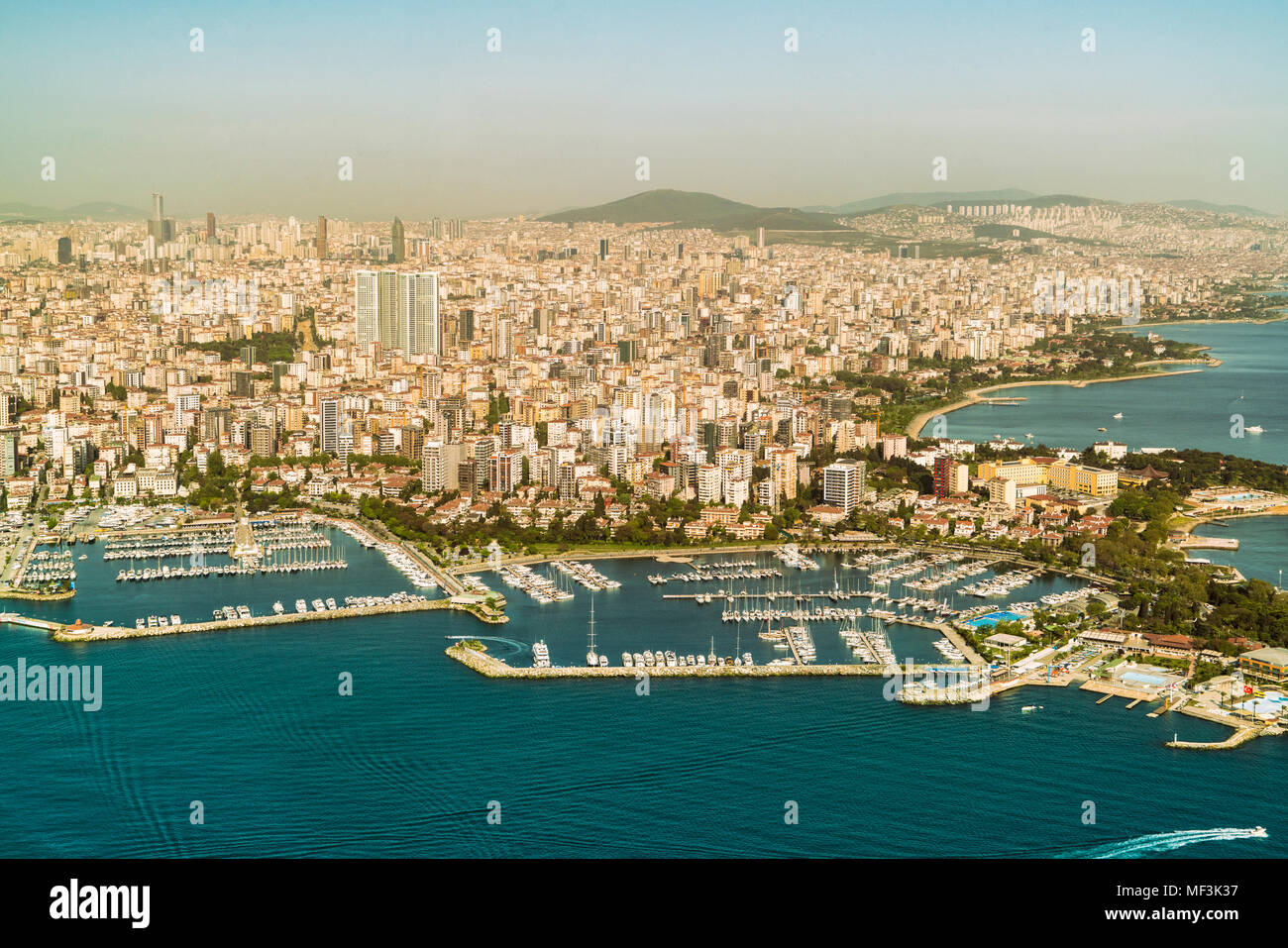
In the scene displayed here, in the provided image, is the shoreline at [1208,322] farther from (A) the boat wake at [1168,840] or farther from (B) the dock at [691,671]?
(A) the boat wake at [1168,840]

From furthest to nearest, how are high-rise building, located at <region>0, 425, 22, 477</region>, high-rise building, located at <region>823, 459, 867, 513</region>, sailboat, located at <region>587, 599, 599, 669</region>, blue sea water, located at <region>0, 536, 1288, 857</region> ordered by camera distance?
high-rise building, located at <region>0, 425, 22, 477</region> < high-rise building, located at <region>823, 459, 867, 513</region> < sailboat, located at <region>587, 599, 599, 669</region> < blue sea water, located at <region>0, 536, 1288, 857</region>

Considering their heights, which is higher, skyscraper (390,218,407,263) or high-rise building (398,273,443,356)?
skyscraper (390,218,407,263)

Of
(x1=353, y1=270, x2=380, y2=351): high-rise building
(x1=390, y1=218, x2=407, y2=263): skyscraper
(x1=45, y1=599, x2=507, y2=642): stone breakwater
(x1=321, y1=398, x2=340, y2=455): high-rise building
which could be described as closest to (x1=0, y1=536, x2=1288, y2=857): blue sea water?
(x1=45, y1=599, x2=507, y2=642): stone breakwater

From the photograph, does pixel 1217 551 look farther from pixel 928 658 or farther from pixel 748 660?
pixel 748 660

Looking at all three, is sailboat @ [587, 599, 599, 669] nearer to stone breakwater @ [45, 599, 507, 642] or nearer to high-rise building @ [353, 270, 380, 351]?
stone breakwater @ [45, 599, 507, 642]

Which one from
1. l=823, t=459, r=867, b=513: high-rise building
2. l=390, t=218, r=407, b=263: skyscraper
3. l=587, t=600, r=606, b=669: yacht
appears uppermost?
l=390, t=218, r=407, b=263: skyscraper

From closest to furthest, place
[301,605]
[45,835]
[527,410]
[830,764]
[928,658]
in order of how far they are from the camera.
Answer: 1. [45,835]
2. [830,764]
3. [928,658]
4. [301,605]
5. [527,410]
